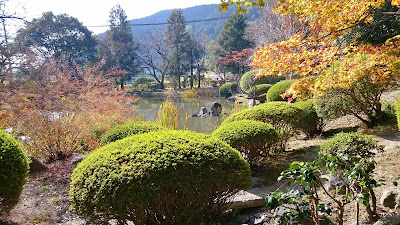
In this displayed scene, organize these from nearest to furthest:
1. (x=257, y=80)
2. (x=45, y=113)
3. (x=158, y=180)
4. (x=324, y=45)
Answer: (x=158, y=180) < (x=324, y=45) < (x=45, y=113) < (x=257, y=80)

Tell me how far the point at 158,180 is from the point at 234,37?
22413mm

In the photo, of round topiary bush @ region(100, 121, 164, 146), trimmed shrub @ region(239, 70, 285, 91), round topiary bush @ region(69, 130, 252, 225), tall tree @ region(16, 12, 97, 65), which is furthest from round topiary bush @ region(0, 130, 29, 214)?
tall tree @ region(16, 12, 97, 65)

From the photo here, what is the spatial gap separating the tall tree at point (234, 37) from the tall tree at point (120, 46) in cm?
765

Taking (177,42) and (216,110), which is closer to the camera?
(216,110)

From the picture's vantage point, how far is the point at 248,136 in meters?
3.91

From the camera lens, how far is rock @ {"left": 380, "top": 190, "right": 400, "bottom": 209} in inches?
97.6

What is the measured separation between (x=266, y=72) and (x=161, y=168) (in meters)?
2.12

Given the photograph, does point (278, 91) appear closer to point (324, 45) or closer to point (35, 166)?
point (324, 45)

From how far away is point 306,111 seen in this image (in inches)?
236

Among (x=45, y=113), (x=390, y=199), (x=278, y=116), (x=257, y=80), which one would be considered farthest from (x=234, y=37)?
(x=390, y=199)

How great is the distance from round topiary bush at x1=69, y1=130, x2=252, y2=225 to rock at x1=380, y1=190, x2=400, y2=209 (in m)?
1.21

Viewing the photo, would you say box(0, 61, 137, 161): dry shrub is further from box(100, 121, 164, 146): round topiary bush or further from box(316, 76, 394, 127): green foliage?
box(316, 76, 394, 127): green foliage

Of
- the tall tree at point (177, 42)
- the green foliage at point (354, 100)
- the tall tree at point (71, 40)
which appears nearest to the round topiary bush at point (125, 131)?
the green foliage at point (354, 100)

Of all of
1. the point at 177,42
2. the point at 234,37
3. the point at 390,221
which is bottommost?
the point at 390,221
